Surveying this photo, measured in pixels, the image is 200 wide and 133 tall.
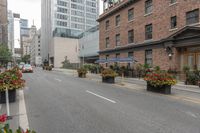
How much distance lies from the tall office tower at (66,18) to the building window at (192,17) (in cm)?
7087

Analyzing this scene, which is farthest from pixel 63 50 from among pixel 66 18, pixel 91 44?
pixel 91 44

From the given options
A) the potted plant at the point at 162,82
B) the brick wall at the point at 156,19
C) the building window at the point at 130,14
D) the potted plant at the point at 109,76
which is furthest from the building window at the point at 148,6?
the potted plant at the point at 162,82

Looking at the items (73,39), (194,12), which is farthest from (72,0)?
(194,12)

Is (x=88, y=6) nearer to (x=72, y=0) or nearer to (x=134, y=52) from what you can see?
(x=72, y=0)

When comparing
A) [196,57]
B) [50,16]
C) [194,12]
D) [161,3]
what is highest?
[50,16]

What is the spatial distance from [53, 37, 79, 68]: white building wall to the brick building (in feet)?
178

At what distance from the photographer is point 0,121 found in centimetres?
285

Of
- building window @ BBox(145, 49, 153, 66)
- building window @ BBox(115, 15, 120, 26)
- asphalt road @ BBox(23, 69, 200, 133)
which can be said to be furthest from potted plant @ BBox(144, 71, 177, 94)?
building window @ BBox(115, 15, 120, 26)

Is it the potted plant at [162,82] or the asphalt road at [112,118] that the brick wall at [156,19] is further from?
the asphalt road at [112,118]

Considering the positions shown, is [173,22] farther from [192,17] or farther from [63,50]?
[63,50]

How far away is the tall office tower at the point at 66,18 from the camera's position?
87744 millimetres

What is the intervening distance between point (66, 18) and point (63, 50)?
1737 cm

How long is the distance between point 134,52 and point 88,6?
8407 centimetres

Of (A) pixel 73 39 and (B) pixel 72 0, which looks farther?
(B) pixel 72 0
